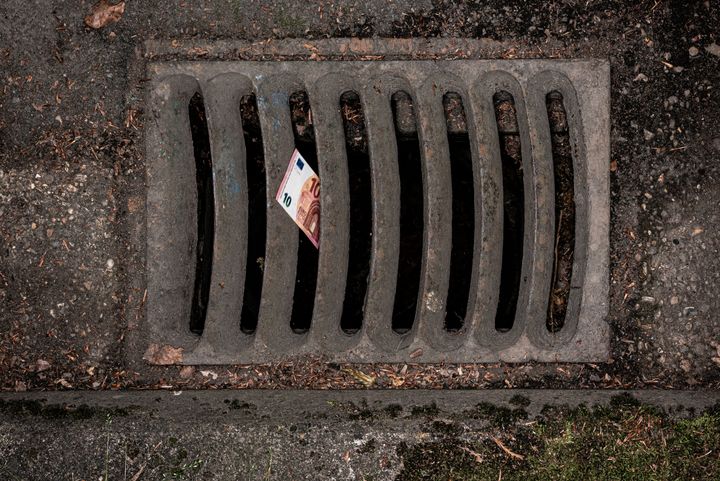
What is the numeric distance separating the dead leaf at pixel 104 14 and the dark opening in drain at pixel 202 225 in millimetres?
536

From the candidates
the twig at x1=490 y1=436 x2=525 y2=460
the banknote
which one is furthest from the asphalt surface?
the banknote

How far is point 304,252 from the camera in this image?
2.91m

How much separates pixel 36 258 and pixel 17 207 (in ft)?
0.73

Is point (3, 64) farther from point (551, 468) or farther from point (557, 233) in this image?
point (551, 468)

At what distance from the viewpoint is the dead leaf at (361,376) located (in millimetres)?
2666

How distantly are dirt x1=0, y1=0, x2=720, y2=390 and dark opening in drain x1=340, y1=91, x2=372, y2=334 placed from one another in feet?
0.93

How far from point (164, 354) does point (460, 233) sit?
1.35 m

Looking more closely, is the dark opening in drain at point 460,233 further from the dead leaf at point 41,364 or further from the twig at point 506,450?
the dead leaf at point 41,364

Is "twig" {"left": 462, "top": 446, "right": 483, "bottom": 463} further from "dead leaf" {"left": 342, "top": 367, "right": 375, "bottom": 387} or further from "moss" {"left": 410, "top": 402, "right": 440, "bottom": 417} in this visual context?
"dead leaf" {"left": 342, "top": 367, "right": 375, "bottom": 387}

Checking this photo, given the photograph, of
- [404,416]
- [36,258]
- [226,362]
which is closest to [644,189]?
[404,416]

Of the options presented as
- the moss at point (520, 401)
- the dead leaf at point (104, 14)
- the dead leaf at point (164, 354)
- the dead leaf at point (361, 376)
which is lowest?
the moss at point (520, 401)

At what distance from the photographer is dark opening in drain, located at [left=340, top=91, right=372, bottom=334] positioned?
276cm

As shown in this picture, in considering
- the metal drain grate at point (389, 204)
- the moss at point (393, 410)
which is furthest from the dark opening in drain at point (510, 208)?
the moss at point (393, 410)

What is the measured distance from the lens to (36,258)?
2.65m
